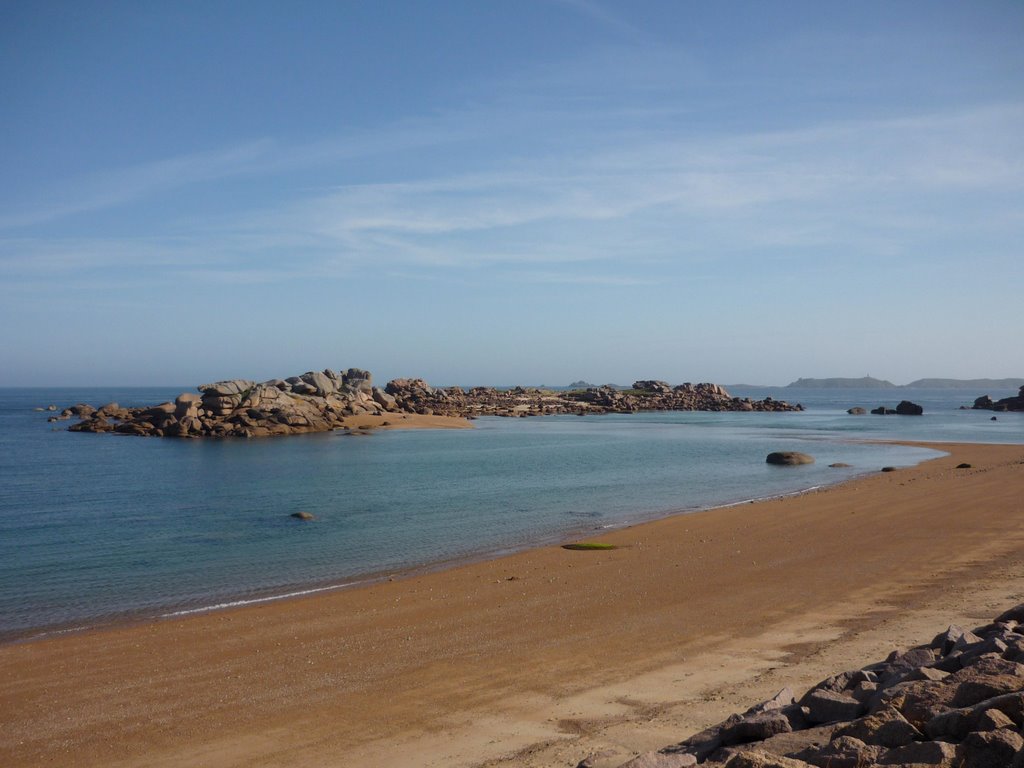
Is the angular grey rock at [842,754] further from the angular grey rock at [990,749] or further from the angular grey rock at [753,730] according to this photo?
the angular grey rock at [753,730]

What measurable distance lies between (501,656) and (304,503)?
1956 cm

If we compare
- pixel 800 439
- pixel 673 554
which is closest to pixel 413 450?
pixel 800 439

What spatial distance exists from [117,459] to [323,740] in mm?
43098

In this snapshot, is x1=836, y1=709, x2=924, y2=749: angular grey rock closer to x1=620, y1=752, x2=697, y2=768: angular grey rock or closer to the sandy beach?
x1=620, y1=752, x2=697, y2=768: angular grey rock

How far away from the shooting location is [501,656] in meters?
11.2

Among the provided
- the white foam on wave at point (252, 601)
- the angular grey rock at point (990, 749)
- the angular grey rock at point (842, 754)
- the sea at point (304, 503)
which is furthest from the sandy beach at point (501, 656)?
the angular grey rock at point (990, 749)

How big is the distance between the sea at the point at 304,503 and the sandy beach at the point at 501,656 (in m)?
2.16

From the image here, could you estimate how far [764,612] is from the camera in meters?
13.0

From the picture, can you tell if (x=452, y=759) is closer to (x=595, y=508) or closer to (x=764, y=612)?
(x=764, y=612)

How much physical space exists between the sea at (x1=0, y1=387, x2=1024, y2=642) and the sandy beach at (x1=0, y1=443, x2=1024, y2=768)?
2.16 m

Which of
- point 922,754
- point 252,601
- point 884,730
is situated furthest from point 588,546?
point 922,754

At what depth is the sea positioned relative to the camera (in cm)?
1736

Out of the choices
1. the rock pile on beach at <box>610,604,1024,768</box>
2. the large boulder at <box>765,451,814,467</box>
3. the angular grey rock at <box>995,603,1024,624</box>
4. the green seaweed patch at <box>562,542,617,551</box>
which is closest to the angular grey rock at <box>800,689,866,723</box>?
the rock pile on beach at <box>610,604,1024,768</box>

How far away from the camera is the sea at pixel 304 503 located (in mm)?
17359
